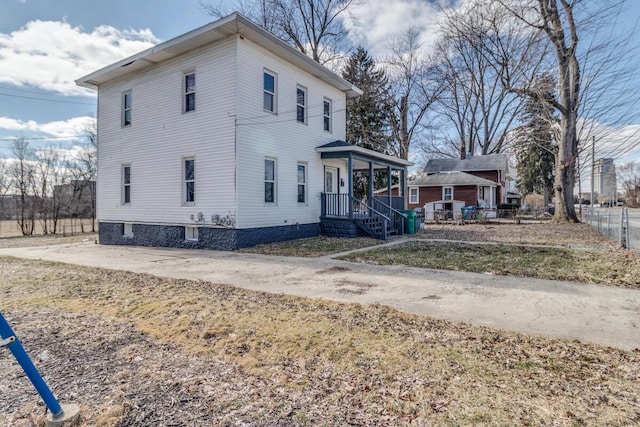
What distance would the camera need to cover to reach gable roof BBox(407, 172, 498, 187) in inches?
1111

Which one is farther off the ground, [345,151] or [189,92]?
[189,92]

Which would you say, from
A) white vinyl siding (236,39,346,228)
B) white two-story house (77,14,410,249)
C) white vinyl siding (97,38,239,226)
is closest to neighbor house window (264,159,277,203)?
white two-story house (77,14,410,249)

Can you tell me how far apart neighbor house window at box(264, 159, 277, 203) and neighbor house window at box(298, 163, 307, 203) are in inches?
58.5

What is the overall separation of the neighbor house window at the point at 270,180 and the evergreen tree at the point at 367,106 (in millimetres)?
17706

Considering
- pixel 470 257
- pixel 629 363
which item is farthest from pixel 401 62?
pixel 629 363

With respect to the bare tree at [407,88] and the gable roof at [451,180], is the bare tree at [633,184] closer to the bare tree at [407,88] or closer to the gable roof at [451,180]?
the gable roof at [451,180]

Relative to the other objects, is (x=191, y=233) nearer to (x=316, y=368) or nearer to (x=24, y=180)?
(x=316, y=368)

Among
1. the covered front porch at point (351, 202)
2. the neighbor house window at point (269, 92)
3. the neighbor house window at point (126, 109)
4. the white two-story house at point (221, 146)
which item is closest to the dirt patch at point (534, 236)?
the covered front porch at point (351, 202)

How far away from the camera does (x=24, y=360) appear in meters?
1.97

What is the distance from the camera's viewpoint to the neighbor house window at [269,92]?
12.0 metres

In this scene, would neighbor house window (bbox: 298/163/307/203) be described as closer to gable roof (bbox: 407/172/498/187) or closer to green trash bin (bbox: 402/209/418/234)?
green trash bin (bbox: 402/209/418/234)

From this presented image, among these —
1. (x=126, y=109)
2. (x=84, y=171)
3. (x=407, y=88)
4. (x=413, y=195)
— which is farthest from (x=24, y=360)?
(x=84, y=171)

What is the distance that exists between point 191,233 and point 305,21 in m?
18.7

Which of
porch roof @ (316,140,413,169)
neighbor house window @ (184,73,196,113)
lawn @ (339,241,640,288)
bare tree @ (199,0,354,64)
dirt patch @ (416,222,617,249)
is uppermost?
bare tree @ (199,0,354,64)
